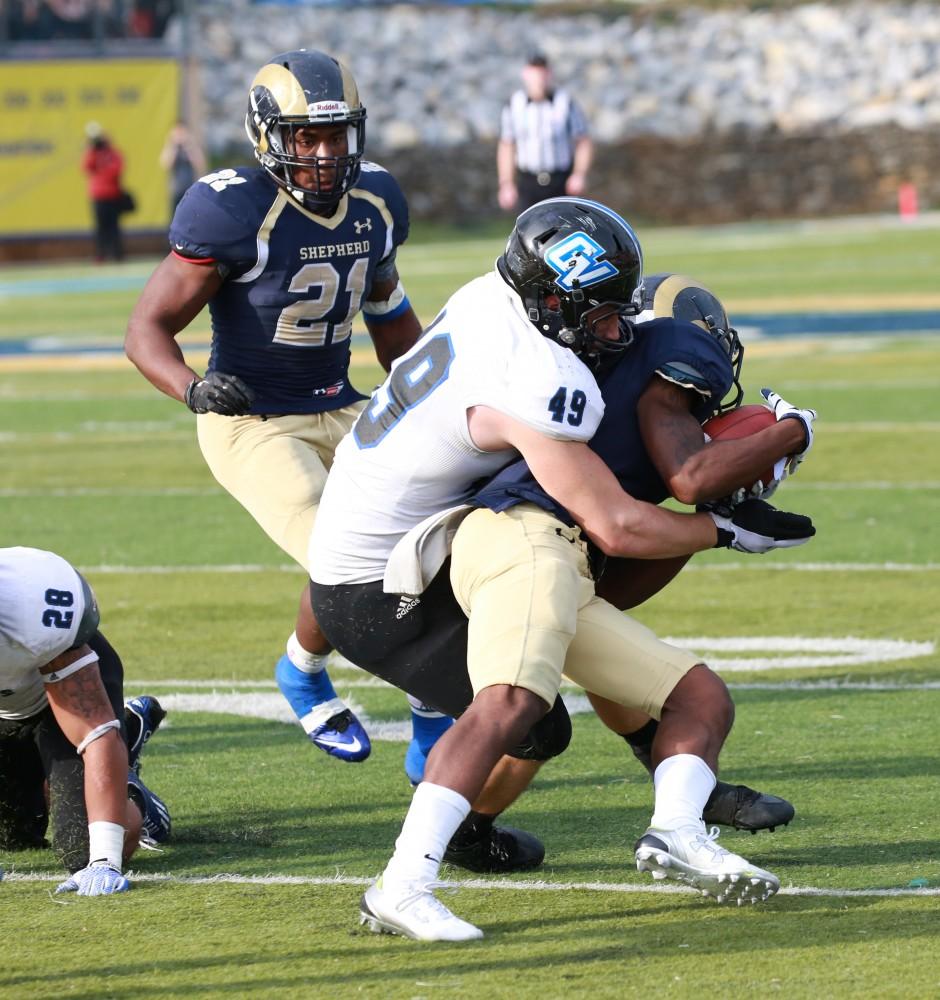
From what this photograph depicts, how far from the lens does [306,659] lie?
509 cm

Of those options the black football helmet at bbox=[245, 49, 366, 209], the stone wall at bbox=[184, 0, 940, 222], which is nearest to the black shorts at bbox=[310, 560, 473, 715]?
the black football helmet at bbox=[245, 49, 366, 209]

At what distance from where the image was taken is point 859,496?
8867 mm

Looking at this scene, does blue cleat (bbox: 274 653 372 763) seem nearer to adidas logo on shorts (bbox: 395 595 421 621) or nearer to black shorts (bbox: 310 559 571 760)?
black shorts (bbox: 310 559 571 760)

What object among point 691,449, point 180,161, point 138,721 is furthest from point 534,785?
point 180,161

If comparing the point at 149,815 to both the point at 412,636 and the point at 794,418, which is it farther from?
the point at 794,418

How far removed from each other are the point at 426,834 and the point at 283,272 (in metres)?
2.12

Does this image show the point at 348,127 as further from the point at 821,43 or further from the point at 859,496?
the point at 821,43

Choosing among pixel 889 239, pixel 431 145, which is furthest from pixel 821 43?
pixel 889 239

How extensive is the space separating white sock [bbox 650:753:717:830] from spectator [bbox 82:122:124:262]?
22.6 m

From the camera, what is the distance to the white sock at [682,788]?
12.1 ft

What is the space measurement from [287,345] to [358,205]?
17.1 inches

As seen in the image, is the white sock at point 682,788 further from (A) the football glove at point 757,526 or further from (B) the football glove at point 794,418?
(B) the football glove at point 794,418

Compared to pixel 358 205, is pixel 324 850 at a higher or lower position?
lower

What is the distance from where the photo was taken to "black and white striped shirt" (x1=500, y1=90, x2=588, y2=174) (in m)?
17.9
